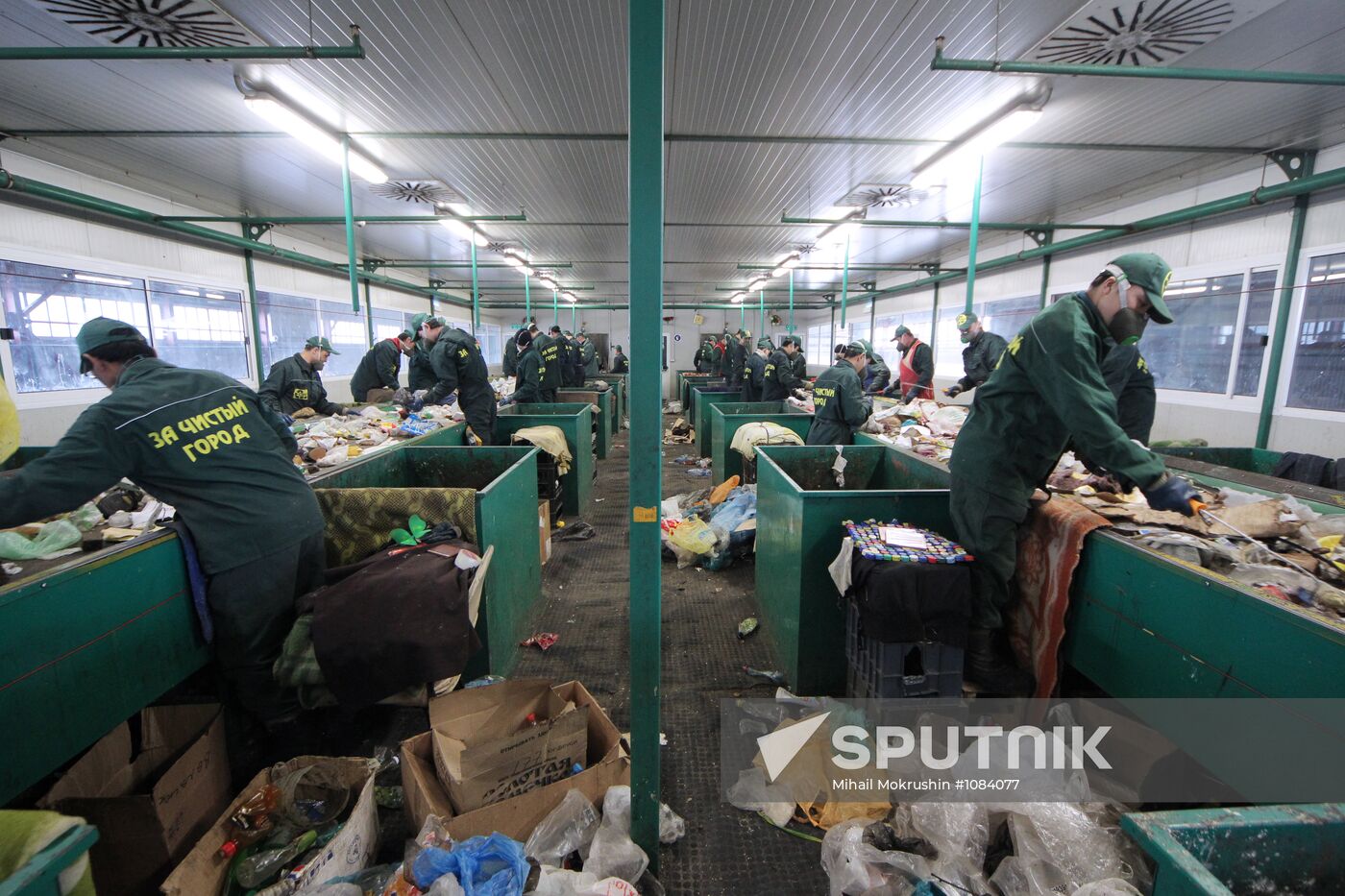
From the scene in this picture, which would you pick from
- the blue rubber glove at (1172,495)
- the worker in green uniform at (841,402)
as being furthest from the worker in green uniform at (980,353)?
the blue rubber glove at (1172,495)

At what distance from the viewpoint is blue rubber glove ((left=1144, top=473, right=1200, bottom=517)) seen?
5.86ft

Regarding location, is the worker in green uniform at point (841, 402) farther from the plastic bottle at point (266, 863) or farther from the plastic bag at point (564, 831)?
the plastic bottle at point (266, 863)

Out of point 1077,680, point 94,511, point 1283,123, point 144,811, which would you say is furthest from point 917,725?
point 1283,123

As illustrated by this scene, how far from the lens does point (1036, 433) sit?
2248 mm

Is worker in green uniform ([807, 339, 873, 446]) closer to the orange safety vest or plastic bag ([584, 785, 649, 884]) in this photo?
the orange safety vest

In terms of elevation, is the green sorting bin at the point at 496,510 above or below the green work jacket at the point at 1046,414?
below

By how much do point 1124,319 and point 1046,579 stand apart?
3.42 feet

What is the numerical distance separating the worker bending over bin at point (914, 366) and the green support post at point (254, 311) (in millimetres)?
8892

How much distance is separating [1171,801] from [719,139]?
16.1ft

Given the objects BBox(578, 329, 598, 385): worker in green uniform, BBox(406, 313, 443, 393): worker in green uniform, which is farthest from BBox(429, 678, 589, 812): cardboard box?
BBox(578, 329, 598, 385): worker in green uniform

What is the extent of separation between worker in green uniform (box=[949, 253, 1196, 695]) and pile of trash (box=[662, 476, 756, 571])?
2075mm

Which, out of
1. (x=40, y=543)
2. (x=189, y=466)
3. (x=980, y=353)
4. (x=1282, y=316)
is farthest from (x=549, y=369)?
(x=1282, y=316)

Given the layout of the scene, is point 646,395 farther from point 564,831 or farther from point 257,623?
point 257,623

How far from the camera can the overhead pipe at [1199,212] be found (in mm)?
4422
